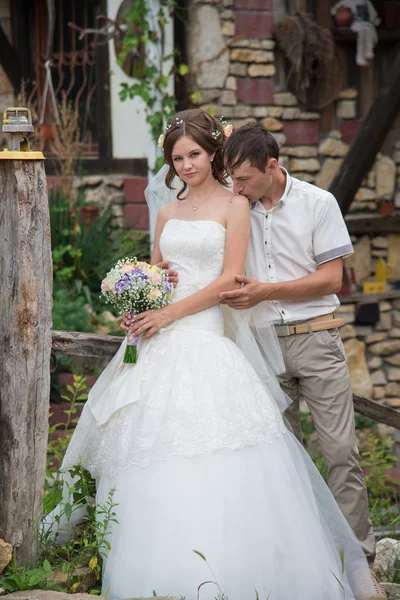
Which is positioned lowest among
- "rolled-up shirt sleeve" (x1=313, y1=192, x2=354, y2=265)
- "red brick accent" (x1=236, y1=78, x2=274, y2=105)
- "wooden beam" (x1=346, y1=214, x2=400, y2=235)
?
"rolled-up shirt sleeve" (x1=313, y1=192, x2=354, y2=265)

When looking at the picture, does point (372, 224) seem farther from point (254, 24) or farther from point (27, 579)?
point (27, 579)

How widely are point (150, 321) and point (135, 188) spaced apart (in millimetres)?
4046

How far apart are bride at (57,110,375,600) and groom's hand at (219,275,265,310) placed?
0.04 metres

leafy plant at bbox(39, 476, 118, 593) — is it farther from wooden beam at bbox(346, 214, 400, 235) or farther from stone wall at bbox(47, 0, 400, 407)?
wooden beam at bbox(346, 214, 400, 235)

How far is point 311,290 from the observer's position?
364 centimetres

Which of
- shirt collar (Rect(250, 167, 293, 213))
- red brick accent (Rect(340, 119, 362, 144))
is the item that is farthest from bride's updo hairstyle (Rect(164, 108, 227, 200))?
red brick accent (Rect(340, 119, 362, 144))

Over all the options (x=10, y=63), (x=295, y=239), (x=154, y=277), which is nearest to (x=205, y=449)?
(x=154, y=277)

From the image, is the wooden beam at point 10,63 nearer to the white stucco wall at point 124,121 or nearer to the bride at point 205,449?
the white stucco wall at point 124,121

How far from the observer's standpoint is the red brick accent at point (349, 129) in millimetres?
7730

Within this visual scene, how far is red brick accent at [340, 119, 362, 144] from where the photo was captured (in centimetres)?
773

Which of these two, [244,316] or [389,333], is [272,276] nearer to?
[244,316]

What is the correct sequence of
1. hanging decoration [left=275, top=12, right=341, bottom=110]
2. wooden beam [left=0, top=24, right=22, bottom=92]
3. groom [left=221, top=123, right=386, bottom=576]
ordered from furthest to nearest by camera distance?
wooden beam [left=0, top=24, right=22, bottom=92] → hanging decoration [left=275, top=12, right=341, bottom=110] → groom [left=221, top=123, right=386, bottom=576]

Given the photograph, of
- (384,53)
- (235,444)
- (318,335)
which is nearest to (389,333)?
(384,53)

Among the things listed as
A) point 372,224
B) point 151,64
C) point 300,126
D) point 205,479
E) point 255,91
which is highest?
point 151,64
